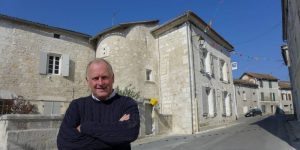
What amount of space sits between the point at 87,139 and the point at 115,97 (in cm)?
41

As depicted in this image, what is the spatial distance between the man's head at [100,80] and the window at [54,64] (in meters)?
14.6

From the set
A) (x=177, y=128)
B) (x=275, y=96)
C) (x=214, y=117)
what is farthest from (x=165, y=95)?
(x=275, y=96)

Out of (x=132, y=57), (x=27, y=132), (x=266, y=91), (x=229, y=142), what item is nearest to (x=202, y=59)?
(x=132, y=57)

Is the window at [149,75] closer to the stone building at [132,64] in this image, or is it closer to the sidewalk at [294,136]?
the stone building at [132,64]

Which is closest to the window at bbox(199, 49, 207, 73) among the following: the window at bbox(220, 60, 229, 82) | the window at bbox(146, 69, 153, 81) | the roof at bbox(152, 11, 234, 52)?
the roof at bbox(152, 11, 234, 52)

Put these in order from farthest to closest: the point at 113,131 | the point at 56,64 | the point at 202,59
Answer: the point at 202,59 → the point at 56,64 → the point at 113,131

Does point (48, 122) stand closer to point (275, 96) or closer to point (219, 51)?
point (219, 51)

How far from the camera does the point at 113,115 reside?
206 centimetres

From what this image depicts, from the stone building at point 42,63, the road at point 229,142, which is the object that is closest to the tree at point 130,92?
the stone building at point 42,63

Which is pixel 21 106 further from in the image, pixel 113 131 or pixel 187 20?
pixel 113 131

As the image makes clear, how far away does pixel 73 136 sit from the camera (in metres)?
1.99

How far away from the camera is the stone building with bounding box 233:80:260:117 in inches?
1388

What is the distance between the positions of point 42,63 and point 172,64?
7.78 meters

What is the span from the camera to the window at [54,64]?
51.6 ft
